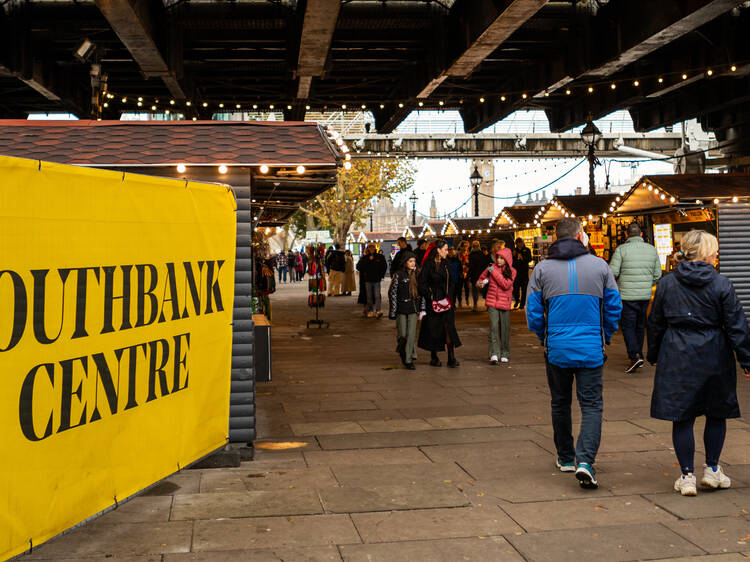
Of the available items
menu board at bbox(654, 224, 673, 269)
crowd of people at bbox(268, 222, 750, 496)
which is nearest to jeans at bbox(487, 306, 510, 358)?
menu board at bbox(654, 224, 673, 269)

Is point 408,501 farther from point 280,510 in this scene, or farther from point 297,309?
point 297,309

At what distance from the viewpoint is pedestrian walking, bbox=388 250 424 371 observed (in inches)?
483

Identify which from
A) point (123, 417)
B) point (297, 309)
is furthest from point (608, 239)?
point (123, 417)

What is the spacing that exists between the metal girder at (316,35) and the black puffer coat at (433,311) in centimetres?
400

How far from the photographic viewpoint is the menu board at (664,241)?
54.6ft

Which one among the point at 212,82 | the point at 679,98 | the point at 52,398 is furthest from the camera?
the point at 679,98

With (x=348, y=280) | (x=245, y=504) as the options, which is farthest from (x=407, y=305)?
(x=348, y=280)

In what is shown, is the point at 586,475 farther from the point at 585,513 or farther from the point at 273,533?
the point at 273,533

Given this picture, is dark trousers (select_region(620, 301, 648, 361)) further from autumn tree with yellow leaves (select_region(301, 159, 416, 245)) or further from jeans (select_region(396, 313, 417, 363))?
autumn tree with yellow leaves (select_region(301, 159, 416, 245))

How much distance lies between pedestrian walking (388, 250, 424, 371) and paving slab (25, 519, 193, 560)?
23.6ft

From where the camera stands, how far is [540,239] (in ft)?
83.1

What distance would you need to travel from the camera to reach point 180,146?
276 inches

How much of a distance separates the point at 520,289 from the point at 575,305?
1630 centimetres

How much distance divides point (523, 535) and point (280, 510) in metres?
1.55
